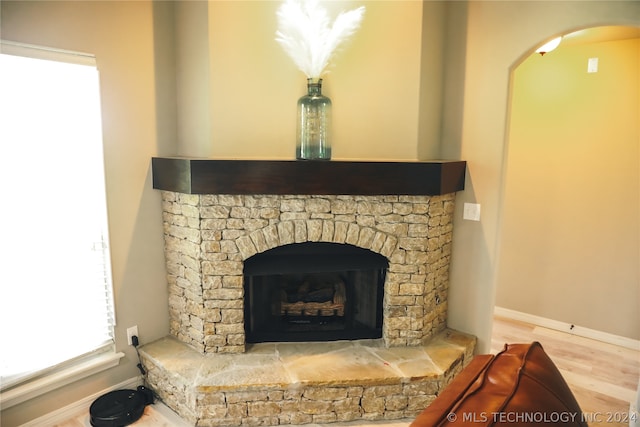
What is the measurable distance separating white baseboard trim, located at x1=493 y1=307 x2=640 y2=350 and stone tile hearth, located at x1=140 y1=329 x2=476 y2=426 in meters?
1.61

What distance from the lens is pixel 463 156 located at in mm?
2824

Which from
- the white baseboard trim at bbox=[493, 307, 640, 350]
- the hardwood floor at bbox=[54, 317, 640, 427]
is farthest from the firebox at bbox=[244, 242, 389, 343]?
the white baseboard trim at bbox=[493, 307, 640, 350]

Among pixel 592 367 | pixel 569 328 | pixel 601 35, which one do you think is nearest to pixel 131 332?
pixel 592 367

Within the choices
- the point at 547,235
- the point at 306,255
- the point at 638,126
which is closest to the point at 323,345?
the point at 306,255

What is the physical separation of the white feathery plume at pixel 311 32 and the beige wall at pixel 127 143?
32.8 inches

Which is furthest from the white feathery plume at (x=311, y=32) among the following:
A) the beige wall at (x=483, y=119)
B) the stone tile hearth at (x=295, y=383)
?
the stone tile hearth at (x=295, y=383)

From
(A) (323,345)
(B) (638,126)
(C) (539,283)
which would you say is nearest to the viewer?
(A) (323,345)

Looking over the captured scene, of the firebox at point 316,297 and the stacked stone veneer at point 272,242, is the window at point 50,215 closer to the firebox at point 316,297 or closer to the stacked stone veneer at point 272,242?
the stacked stone veneer at point 272,242

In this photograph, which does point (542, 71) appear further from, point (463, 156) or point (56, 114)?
point (56, 114)

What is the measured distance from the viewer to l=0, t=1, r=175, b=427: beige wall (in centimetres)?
225

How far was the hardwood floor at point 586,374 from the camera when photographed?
7.98 feet

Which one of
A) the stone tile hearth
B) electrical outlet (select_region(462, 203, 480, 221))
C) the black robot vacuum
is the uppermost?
electrical outlet (select_region(462, 203, 480, 221))

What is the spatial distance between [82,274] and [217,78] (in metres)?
1.44

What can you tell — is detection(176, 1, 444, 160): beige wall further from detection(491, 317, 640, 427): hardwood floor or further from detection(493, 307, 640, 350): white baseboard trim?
detection(493, 307, 640, 350): white baseboard trim
